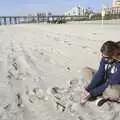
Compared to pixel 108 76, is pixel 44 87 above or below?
below

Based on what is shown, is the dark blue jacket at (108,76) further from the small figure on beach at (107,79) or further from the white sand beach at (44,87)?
the white sand beach at (44,87)

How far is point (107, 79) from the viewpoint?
5.10 meters

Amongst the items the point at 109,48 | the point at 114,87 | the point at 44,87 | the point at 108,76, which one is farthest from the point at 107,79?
the point at 44,87

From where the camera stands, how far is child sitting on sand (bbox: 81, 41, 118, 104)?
4926 mm

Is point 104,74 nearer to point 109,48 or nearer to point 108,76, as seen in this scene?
point 108,76

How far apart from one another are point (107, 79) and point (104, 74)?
10 centimetres

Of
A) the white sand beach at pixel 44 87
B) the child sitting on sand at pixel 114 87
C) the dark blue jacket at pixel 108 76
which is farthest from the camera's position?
the dark blue jacket at pixel 108 76

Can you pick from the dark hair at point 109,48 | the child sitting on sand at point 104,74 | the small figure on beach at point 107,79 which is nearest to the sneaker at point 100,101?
the small figure on beach at point 107,79

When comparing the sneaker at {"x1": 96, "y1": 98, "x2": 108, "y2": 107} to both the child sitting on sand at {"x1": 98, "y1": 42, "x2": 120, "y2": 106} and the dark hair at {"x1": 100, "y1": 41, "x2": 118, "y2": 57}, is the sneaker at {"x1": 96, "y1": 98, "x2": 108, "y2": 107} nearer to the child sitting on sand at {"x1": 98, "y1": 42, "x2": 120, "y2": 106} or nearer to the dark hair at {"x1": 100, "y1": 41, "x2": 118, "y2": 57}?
the child sitting on sand at {"x1": 98, "y1": 42, "x2": 120, "y2": 106}

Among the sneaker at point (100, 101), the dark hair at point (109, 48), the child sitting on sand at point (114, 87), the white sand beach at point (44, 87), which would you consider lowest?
the white sand beach at point (44, 87)

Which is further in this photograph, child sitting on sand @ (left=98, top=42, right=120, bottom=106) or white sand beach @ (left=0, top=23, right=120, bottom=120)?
child sitting on sand @ (left=98, top=42, right=120, bottom=106)

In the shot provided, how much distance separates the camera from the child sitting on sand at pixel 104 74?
4.93m

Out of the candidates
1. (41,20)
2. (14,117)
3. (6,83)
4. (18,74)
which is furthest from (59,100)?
(41,20)

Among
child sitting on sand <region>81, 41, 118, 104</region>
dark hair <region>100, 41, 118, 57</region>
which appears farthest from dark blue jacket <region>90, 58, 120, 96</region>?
dark hair <region>100, 41, 118, 57</region>
